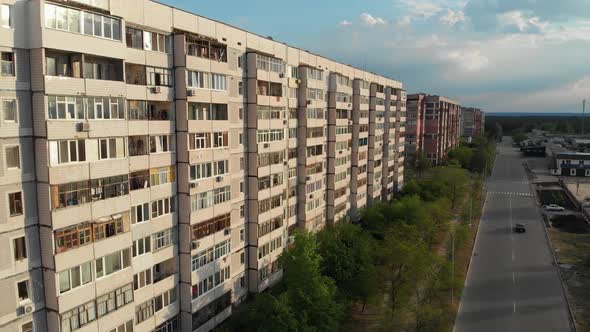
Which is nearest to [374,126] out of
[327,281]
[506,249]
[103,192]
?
[506,249]

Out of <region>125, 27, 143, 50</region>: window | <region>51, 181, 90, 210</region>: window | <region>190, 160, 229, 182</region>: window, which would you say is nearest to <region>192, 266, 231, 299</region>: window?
<region>190, 160, 229, 182</region>: window

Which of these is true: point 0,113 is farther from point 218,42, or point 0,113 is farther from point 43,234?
point 218,42

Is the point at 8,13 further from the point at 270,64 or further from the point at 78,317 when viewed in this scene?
the point at 270,64

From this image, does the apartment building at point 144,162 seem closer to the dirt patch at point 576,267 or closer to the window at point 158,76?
the window at point 158,76

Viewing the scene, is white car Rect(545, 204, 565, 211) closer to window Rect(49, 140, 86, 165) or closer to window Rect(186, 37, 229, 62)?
window Rect(186, 37, 229, 62)

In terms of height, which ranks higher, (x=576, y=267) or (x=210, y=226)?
(x=210, y=226)

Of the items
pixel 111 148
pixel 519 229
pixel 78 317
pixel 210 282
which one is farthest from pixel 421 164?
pixel 78 317
